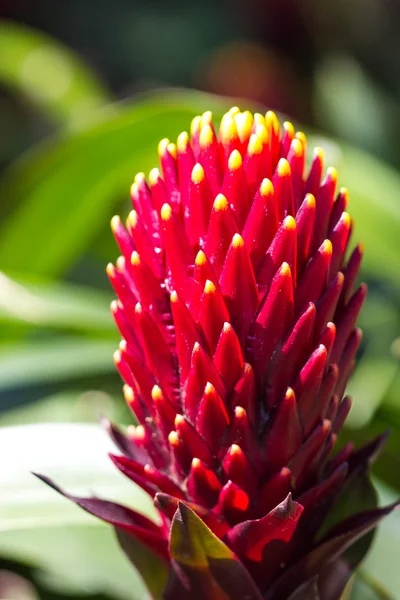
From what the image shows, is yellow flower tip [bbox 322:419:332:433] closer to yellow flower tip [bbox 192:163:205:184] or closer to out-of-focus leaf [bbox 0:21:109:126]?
yellow flower tip [bbox 192:163:205:184]

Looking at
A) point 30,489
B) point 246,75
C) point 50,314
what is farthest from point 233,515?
point 246,75

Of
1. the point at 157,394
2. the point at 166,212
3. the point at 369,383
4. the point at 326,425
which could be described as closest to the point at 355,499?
the point at 326,425

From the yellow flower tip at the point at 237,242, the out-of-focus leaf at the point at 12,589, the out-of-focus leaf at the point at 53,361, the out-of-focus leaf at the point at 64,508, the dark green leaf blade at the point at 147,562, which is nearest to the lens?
the yellow flower tip at the point at 237,242

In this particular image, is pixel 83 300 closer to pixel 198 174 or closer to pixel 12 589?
pixel 12 589

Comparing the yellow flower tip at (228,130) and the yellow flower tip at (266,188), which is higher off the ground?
the yellow flower tip at (228,130)

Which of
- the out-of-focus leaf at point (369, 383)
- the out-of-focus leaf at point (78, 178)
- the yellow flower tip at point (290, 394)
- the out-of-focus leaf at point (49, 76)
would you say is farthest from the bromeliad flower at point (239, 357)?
the out-of-focus leaf at point (49, 76)

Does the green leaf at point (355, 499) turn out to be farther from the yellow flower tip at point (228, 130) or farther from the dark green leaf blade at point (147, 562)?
the yellow flower tip at point (228, 130)

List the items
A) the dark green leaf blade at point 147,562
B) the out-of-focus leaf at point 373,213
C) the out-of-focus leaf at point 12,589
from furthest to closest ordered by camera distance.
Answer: the out-of-focus leaf at point 373,213 < the out-of-focus leaf at point 12,589 < the dark green leaf blade at point 147,562
